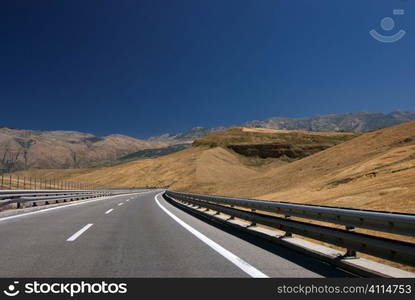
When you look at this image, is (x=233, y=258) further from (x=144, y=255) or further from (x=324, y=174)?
(x=324, y=174)

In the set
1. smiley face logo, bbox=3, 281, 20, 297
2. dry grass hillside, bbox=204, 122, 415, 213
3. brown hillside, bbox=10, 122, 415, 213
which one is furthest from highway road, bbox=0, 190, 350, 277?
dry grass hillside, bbox=204, 122, 415, 213

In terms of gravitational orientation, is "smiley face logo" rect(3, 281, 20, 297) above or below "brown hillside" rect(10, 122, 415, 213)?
below

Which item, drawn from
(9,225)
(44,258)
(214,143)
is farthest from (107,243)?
(214,143)

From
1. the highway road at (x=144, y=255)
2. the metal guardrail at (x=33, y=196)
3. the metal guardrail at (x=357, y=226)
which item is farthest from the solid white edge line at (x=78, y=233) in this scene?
the metal guardrail at (x=33, y=196)

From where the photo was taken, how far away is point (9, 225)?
1189cm

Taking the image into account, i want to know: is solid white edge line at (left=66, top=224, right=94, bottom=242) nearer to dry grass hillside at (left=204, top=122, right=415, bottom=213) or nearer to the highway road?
the highway road

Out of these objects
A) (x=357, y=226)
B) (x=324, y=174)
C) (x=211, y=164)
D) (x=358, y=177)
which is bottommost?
(x=357, y=226)

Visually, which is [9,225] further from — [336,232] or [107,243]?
[336,232]

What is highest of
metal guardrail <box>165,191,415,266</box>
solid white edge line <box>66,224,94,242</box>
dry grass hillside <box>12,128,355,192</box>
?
dry grass hillside <box>12,128,355,192</box>

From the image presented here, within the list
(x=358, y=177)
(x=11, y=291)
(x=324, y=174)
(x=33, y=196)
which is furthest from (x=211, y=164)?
(x=11, y=291)

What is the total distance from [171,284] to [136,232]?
5.90m

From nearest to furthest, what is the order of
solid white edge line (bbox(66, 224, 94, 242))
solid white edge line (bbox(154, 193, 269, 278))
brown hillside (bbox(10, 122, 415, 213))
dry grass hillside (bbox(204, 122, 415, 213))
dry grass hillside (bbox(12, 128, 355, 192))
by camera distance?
solid white edge line (bbox(154, 193, 269, 278)) < solid white edge line (bbox(66, 224, 94, 242)) < dry grass hillside (bbox(204, 122, 415, 213)) < brown hillside (bbox(10, 122, 415, 213)) < dry grass hillside (bbox(12, 128, 355, 192))

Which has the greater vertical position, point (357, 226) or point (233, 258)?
point (357, 226)

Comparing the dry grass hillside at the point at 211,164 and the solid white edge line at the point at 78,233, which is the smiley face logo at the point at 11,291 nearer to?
the solid white edge line at the point at 78,233
